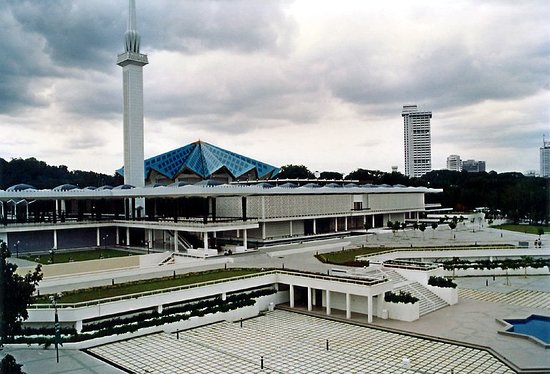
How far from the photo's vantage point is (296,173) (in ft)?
298

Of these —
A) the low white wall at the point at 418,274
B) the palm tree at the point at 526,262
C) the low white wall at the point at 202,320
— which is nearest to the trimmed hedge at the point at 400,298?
the low white wall at the point at 418,274

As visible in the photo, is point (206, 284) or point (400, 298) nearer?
point (400, 298)

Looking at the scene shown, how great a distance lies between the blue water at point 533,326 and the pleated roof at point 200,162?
133 feet

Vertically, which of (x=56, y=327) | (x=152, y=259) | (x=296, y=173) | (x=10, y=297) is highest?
(x=296, y=173)

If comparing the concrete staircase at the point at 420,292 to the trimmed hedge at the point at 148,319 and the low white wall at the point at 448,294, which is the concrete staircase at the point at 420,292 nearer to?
the low white wall at the point at 448,294

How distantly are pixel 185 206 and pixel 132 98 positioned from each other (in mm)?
11181

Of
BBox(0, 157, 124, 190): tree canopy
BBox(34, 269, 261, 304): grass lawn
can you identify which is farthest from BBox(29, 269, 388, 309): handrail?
BBox(0, 157, 124, 190): tree canopy

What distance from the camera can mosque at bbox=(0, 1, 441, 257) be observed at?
119 feet

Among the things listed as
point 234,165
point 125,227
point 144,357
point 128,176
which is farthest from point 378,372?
point 234,165

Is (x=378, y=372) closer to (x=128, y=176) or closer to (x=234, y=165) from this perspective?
(x=128, y=176)

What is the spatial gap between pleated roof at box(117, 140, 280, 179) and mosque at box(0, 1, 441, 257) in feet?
0.40

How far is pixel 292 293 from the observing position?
80.4ft

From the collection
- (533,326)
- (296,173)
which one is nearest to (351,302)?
(533,326)

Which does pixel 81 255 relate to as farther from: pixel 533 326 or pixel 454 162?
pixel 454 162
